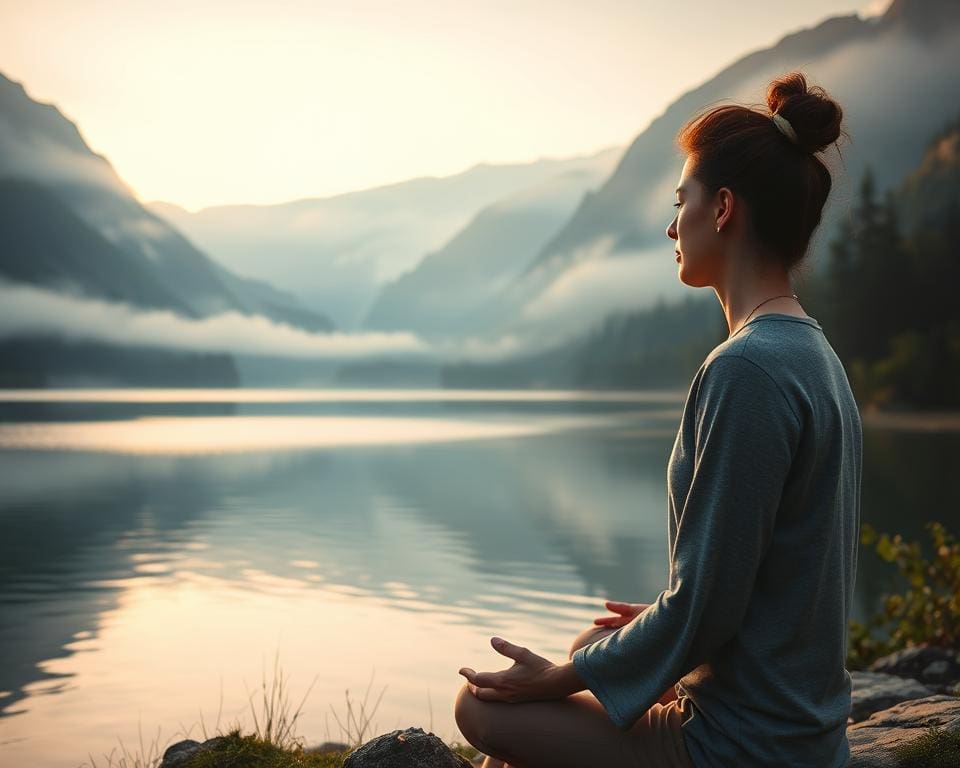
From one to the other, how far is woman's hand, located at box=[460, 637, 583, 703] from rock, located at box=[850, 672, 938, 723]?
3.25 meters

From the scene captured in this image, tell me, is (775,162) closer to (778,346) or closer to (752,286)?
(752,286)

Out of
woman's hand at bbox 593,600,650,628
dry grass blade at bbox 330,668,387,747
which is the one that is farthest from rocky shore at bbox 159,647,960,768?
dry grass blade at bbox 330,668,387,747

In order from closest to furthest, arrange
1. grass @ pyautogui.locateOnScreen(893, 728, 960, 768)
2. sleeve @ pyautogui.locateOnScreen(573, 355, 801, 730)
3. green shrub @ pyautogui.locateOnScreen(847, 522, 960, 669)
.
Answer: sleeve @ pyautogui.locateOnScreen(573, 355, 801, 730) < grass @ pyautogui.locateOnScreen(893, 728, 960, 768) < green shrub @ pyautogui.locateOnScreen(847, 522, 960, 669)

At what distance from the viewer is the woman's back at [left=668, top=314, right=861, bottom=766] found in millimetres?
2094

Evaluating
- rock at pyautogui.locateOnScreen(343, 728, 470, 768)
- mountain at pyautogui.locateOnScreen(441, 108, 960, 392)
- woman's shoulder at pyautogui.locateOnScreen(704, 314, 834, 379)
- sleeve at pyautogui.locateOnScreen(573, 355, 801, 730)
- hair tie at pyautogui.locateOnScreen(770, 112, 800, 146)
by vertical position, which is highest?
mountain at pyautogui.locateOnScreen(441, 108, 960, 392)

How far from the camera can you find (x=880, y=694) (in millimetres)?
5438

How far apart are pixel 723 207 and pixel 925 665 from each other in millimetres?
5477

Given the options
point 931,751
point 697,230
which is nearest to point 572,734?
point 697,230

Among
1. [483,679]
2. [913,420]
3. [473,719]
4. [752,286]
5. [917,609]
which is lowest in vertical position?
[917,609]

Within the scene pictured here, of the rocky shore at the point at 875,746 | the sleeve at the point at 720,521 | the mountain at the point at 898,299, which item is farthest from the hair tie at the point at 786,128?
the mountain at the point at 898,299

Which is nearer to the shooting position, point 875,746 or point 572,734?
point 572,734

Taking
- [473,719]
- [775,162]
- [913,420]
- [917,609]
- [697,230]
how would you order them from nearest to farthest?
[775,162] → [697,230] → [473,719] → [917,609] → [913,420]

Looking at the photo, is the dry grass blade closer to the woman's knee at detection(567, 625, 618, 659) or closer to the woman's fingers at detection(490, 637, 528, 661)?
the woman's knee at detection(567, 625, 618, 659)

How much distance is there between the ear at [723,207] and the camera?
231 centimetres
